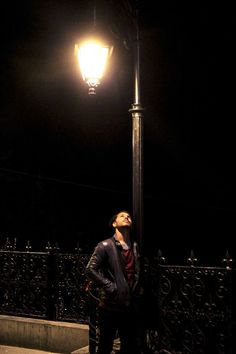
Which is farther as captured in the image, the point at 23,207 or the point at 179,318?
the point at 23,207

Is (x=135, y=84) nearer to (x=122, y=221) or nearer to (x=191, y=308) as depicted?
(x=122, y=221)

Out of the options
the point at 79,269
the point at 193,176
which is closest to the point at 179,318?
the point at 79,269

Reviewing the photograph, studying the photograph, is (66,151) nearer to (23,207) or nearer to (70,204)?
(70,204)

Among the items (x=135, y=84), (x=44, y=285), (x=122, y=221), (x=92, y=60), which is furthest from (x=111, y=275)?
(x=44, y=285)

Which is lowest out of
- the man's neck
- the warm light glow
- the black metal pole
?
the man's neck

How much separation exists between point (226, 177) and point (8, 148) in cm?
1924

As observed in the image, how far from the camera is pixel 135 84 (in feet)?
21.5

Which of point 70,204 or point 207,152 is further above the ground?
point 207,152

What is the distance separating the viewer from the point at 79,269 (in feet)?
26.6

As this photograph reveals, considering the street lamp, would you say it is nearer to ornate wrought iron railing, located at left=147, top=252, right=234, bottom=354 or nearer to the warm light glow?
→ the warm light glow

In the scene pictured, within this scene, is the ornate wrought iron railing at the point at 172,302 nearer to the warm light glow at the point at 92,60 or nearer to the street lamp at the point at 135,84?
the street lamp at the point at 135,84

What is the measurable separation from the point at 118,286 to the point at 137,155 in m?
1.72

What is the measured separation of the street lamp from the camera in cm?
633

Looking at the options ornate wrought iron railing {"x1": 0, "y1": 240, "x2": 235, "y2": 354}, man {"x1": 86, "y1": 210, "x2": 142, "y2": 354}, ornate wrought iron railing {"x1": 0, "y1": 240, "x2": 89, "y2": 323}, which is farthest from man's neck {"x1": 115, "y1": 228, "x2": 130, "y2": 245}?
ornate wrought iron railing {"x1": 0, "y1": 240, "x2": 89, "y2": 323}
